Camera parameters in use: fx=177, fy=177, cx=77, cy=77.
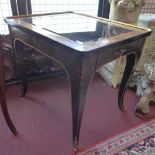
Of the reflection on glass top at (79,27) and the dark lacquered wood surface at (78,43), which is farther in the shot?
the reflection on glass top at (79,27)

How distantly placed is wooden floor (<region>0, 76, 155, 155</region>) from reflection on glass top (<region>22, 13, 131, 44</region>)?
2.40 ft

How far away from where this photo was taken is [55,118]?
58.2 inches

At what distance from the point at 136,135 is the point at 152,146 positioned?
0.13m

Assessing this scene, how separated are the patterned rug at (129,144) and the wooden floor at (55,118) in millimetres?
50

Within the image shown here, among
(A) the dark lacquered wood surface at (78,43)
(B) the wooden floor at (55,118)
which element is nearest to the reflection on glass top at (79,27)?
(A) the dark lacquered wood surface at (78,43)

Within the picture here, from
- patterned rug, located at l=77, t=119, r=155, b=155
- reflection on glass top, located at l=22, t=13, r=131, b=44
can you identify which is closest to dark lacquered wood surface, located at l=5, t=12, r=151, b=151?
reflection on glass top, located at l=22, t=13, r=131, b=44

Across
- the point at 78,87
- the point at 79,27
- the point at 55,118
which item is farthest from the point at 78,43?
the point at 55,118

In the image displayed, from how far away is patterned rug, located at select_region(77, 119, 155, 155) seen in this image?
1212mm

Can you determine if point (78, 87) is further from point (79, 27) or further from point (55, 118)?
point (55, 118)

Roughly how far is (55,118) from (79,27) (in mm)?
761

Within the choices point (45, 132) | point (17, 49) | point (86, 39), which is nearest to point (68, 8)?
point (17, 49)

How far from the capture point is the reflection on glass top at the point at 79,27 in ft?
Answer: 3.47

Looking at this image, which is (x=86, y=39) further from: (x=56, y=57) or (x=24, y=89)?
(x=24, y=89)

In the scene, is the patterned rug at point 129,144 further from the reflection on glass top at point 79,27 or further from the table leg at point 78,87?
the reflection on glass top at point 79,27
